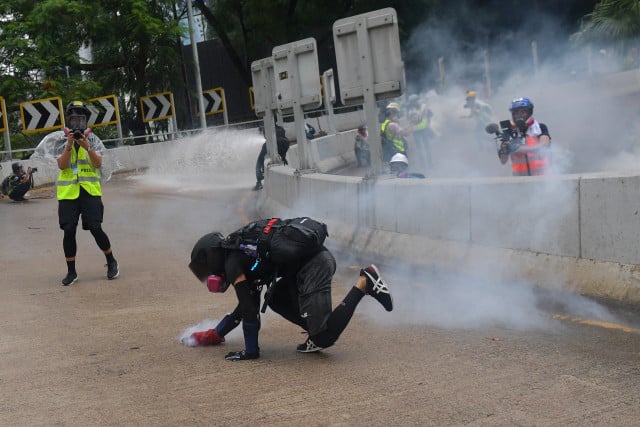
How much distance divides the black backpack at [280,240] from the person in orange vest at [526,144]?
4994 millimetres

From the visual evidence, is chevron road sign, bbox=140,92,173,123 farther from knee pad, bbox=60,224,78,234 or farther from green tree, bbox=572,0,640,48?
knee pad, bbox=60,224,78,234

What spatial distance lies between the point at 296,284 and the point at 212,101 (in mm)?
31507

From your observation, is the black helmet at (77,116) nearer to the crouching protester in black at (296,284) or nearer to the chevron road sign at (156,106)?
the crouching protester in black at (296,284)

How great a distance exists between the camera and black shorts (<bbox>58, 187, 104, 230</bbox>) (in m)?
9.83

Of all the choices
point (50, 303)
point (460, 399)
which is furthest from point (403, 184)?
point (460, 399)

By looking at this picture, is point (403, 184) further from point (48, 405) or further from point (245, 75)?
point (245, 75)

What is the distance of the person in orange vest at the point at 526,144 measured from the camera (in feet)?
34.6

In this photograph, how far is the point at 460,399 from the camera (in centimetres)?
514

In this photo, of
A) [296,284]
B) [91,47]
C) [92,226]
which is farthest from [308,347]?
[91,47]

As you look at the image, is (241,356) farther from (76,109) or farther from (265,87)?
(265,87)

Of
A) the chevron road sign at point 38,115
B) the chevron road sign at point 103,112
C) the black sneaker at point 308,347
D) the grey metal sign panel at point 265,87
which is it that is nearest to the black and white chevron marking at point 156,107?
the chevron road sign at point 103,112

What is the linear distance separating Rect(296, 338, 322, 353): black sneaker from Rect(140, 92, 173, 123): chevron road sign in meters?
27.6

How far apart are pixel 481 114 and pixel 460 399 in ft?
52.6

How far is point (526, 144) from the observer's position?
35.0ft
